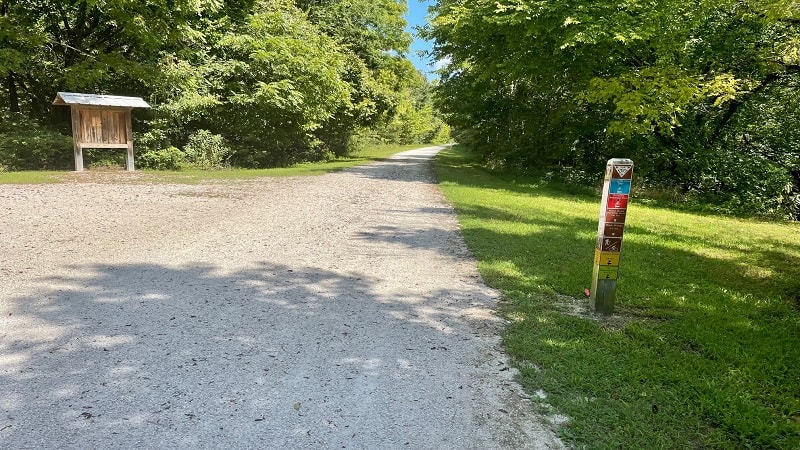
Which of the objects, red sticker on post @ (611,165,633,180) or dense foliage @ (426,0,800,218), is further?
dense foliage @ (426,0,800,218)

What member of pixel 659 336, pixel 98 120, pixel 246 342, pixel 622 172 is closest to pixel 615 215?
pixel 622 172

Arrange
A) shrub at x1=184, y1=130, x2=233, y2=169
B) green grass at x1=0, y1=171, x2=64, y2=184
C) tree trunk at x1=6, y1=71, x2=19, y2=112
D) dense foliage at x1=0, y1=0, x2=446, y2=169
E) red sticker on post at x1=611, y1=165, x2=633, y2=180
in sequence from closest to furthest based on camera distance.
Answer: red sticker on post at x1=611, y1=165, x2=633, y2=180 < green grass at x1=0, y1=171, x2=64, y2=184 < dense foliage at x1=0, y1=0, x2=446, y2=169 < tree trunk at x1=6, y1=71, x2=19, y2=112 < shrub at x1=184, y1=130, x2=233, y2=169

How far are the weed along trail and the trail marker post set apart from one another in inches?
39.6

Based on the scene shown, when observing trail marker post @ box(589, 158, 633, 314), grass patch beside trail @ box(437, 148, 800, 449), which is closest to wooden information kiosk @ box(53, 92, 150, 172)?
grass patch beside trail @ box(437, 148, 800, 449)

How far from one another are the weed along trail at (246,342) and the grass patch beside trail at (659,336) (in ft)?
1.15

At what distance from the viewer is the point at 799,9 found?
363 inches

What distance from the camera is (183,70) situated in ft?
57.0

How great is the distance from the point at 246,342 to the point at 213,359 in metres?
0.31

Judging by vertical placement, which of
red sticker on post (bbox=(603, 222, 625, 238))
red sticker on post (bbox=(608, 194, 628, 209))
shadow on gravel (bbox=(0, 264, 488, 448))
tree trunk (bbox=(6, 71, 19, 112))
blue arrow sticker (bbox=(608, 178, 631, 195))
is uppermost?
tree trunk (bbox=(6, 71, 19, 112))

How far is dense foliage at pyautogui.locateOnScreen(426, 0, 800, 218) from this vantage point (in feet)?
39.9

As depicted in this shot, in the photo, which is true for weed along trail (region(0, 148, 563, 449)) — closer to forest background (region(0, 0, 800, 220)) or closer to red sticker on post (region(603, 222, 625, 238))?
red sticker on post (region(603, 222, 625, 238))

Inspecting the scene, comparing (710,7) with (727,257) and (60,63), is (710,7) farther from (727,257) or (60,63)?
(60,63)

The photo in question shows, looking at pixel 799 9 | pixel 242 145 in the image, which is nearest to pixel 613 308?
pixel 799 9

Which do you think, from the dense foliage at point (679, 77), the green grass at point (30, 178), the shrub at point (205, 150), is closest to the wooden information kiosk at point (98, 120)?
the green grass at point (30, 178)
